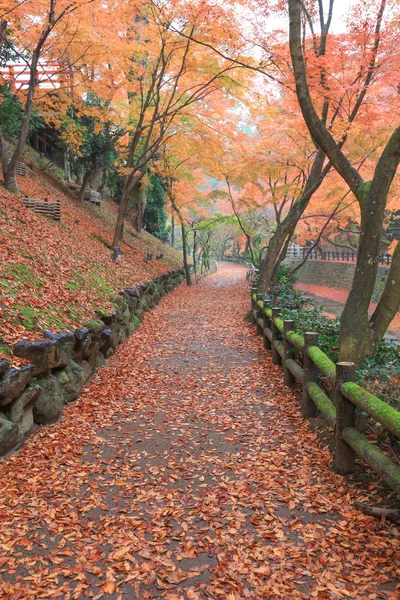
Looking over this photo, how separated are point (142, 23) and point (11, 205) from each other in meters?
8.29

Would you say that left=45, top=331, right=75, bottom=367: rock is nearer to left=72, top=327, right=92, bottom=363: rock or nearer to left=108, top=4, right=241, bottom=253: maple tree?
left=72, top=327, right=92, bottom=363: rock

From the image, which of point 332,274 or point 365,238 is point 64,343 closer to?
point 365,238

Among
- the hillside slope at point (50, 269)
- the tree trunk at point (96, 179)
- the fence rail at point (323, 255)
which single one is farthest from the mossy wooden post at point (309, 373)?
the fence rail at point (323, 255)

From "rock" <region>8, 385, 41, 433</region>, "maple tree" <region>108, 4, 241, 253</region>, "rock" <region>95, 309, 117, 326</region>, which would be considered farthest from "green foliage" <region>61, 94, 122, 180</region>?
"rock" <region>8, 385, 41, 433</region>

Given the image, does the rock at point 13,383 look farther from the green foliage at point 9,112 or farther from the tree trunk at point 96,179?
the tree trunk at point 96,179

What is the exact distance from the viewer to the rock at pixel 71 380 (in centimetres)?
595

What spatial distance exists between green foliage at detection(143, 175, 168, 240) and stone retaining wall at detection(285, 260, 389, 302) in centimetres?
1048

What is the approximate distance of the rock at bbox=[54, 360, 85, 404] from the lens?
595 cm

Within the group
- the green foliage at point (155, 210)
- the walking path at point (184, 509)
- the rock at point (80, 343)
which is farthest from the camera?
the green foliage at point (155, 210)

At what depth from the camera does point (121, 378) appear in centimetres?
750

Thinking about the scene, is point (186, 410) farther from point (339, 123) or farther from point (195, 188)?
point (195, 188)

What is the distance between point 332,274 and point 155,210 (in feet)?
46.3

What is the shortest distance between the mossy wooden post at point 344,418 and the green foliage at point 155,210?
76.2 feet

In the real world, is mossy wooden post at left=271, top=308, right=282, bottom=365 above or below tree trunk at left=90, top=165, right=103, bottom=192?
below
